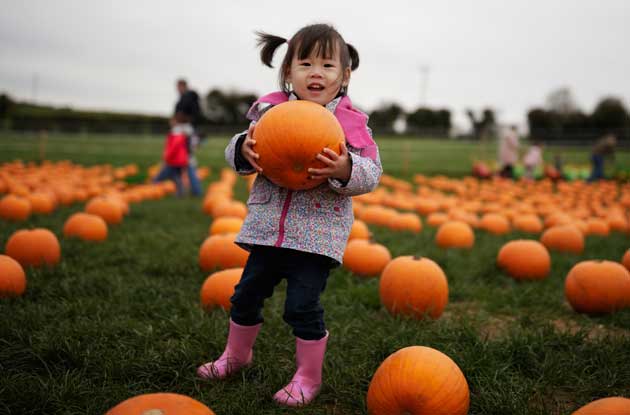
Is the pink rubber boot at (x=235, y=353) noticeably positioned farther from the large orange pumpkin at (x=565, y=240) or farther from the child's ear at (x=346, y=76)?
the large orange pumpkin at (x=565, y=240)

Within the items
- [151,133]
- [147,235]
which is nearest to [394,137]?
[151,133]

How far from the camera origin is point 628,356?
288 centimetres

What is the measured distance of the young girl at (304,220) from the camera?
237cm

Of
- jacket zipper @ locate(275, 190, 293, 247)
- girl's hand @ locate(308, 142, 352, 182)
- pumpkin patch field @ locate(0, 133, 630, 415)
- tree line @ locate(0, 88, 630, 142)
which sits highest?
tree line @ locate(0, 88, 630, 142)

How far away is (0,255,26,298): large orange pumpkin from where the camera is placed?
3492 mm

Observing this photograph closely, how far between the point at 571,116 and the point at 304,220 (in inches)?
3147

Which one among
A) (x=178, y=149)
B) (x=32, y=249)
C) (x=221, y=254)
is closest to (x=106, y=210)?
(x=32, y=249)

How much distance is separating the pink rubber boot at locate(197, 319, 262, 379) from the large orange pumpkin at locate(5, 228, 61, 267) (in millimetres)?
2567

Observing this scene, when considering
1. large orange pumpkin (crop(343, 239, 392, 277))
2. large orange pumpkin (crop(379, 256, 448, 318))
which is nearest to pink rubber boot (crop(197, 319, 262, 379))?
large orange pumpkin (crop(379, 256, 448, 318))

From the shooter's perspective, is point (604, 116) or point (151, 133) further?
point (604, 116)

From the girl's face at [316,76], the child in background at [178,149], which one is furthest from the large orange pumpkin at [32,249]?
the child in background at [178,149]

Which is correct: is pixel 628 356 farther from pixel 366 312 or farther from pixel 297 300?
pixel 297 300

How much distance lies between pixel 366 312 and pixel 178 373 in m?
1.55

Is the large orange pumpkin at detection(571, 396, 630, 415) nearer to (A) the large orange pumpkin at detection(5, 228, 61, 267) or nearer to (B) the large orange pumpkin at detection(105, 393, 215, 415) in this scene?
(B) the large orange pumpkin at detection(105, 393, 215, 415)
